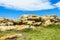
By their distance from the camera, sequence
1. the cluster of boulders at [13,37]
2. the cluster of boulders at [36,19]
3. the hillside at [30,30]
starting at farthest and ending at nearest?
the cluster of boulders at [36,19]
the hillside at [30,30]
the cluster of boulders at [13,37]

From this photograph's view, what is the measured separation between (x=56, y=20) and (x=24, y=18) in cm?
706

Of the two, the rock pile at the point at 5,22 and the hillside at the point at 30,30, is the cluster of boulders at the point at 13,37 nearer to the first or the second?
the hillside at the point at 30,30

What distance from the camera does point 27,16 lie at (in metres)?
38.3

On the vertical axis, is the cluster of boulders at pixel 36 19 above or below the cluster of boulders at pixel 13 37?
A: above

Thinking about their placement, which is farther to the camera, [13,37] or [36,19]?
[36,19]

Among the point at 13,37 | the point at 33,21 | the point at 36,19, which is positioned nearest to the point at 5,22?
the point at 33,21

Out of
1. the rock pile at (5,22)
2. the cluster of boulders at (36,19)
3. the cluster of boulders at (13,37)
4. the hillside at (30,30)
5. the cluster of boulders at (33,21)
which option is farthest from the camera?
the cluster of boulders at (36,19)

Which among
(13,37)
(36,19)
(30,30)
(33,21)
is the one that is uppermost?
(36,19)

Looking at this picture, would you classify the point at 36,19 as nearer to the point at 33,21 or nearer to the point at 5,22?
the point at 33,21

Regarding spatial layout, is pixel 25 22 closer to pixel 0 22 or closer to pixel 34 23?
pixel 34 23

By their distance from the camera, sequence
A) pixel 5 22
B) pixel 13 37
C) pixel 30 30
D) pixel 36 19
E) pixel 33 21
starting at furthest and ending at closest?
pixel 36 19, pixel 33 21, pixel 5 22, pixel 30 30, pixel 13 37

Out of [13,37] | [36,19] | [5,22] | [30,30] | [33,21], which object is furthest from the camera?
[36,19]

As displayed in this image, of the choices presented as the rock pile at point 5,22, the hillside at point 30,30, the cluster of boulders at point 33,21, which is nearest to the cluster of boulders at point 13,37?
the hillside at point 30,30

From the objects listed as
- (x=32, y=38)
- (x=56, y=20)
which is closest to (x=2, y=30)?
(x=32, y=38)
